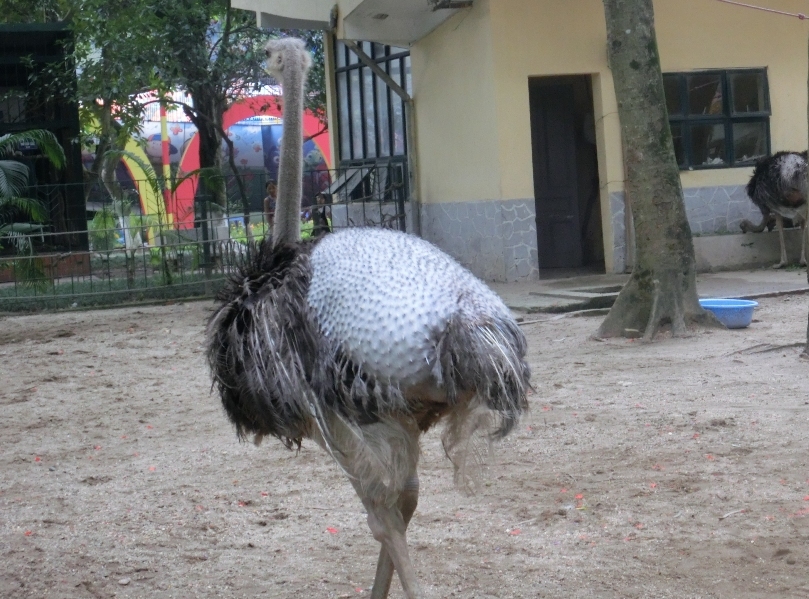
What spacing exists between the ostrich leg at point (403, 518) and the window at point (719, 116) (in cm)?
1076

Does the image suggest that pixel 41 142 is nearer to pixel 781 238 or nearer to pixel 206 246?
pixel 206 246

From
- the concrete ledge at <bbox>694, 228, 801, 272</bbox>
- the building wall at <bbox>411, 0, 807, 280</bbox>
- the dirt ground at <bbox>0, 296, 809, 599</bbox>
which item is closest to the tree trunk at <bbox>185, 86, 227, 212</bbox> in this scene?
the building wall at <bbox>411, 0, 807, 280</bbox>

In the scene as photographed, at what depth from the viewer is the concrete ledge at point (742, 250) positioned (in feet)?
43.1

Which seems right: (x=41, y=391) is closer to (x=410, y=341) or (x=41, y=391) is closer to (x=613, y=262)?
(x=410, y=341)

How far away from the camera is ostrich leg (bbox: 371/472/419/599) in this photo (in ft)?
11.6

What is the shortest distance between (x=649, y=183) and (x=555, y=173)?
611 centimetres

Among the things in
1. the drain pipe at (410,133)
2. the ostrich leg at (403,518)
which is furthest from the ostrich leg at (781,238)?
the ostrich leg at (403,518)

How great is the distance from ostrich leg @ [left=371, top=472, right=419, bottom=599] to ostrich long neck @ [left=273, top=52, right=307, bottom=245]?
2.96 ft

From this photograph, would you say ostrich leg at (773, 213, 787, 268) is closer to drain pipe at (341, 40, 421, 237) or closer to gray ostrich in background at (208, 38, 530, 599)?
drain pipe at (341, 40, 421, 237)

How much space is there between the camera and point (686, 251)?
8.63m

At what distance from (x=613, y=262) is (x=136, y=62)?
7686 millimetres

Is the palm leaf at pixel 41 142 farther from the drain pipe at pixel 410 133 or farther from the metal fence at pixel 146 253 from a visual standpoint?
the drain pipe at pixel 410 133

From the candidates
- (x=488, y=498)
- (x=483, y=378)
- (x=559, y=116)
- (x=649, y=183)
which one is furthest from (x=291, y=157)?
(x=559, y=116)

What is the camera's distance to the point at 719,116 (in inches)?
539
